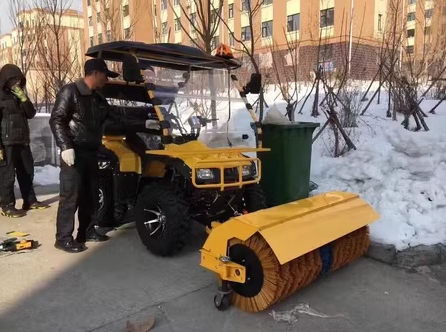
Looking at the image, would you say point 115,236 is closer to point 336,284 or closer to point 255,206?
point 255,206

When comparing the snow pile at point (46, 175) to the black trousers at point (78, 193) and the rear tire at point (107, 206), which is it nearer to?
the rear tire at point (107, 206)

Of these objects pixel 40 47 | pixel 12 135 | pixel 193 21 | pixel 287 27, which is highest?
pixel 287 27

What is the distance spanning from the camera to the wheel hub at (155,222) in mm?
4293

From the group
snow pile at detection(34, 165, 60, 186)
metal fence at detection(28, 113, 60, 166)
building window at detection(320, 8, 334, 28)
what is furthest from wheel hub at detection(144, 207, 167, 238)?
building window at detection(320, 8, 334, 28)

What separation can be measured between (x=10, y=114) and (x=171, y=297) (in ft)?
12.2

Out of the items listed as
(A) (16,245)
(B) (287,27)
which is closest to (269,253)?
(A) (16,245)

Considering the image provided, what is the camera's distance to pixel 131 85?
5.26 meters

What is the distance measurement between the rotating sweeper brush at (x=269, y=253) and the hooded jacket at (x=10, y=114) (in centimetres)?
374

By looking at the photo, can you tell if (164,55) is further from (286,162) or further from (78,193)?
(286,162)

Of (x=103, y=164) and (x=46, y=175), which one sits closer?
(x=103, y=164)

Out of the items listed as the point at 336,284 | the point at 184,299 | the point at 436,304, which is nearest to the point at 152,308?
the point at 184,299

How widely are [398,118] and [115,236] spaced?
727 cm

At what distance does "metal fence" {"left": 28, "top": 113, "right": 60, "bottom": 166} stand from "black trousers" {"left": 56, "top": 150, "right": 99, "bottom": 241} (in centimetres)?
447

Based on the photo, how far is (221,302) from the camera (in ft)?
11.0
